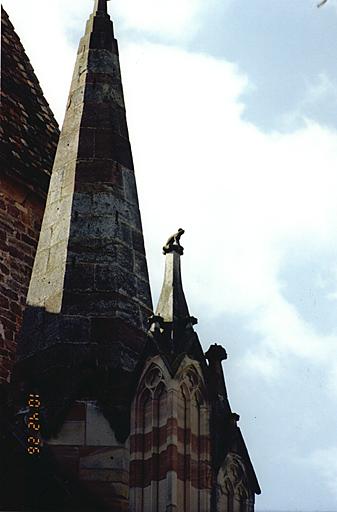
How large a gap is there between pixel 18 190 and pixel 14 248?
681mm

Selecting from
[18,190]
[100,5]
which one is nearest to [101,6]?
[100,5]

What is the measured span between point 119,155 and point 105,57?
57.0 inches

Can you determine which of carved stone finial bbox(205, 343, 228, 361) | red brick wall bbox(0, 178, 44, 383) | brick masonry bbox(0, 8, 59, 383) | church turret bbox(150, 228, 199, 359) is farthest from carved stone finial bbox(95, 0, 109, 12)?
carved stone finial bbox(205, 343, 228, 361)

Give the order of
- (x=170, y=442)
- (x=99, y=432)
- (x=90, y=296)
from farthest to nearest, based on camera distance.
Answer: (x=90, y=296), (x=99, y=432), (x=170, y=442)

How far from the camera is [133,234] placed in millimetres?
18578

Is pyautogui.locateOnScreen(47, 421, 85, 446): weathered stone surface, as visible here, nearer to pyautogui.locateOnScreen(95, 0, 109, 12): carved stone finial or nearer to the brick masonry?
the brick masonry

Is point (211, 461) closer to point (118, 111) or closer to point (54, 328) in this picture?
point (54, 328)

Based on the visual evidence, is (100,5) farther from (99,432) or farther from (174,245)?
(99,432)

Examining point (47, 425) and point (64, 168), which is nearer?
point (47, 425)

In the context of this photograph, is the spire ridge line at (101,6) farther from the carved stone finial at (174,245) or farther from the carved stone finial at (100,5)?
the carved stone finial at (174,245)

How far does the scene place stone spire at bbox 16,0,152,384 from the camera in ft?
57.6

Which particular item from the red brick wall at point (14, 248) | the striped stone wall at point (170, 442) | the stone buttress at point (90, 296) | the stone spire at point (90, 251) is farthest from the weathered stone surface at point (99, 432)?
the red brick wall at point (14, 248)

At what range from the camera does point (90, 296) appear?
58.5 ft

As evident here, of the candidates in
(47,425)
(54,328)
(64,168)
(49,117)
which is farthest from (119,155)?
(49,117)
